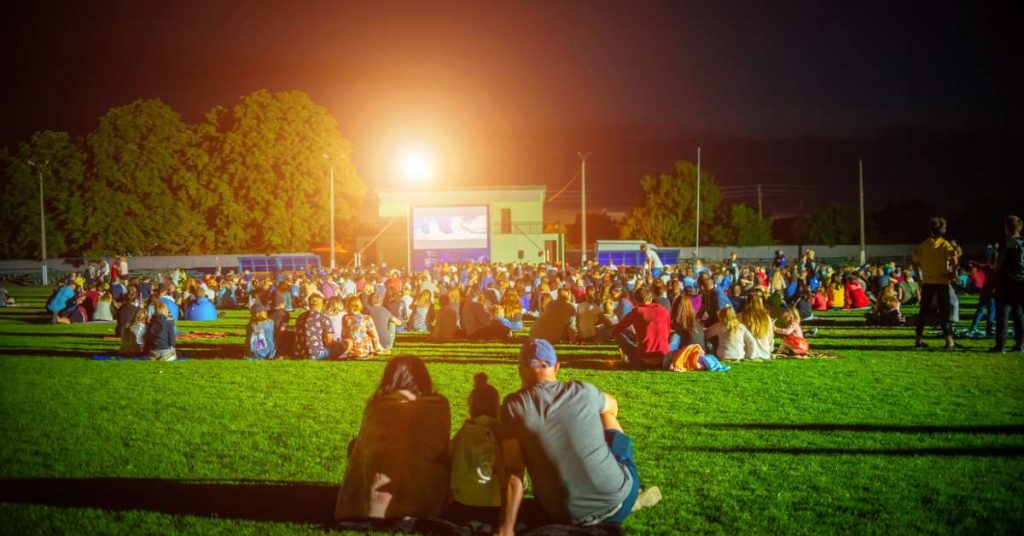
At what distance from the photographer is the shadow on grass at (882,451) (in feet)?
22.3

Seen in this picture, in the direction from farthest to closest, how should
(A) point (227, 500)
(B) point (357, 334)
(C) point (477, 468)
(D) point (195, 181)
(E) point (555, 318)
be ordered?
(D) point (195, 181)
(E) point (555, 318)
(B) point (357, 334)
(A) point (227, 500)
(C) point (477, 468)

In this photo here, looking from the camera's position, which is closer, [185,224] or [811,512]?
[811,512]

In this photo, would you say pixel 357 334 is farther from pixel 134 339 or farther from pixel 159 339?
pixel 134 339

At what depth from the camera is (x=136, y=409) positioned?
9.40 m

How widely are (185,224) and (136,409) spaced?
4956 centimetres

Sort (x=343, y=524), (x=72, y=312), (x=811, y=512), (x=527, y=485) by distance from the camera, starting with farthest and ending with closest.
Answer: (x=72, y=312) → (x=527, y=485) → (x=811, y=512) → (x=343, y=524)

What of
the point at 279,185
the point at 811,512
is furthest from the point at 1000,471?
the point at 279,185

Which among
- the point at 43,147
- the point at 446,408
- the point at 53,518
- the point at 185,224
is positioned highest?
the point at 43,147

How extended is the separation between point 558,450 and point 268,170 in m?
51.4

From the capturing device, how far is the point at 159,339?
14.2 metres

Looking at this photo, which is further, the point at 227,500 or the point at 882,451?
the point at 882,451

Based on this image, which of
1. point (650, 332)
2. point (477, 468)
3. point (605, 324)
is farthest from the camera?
point (605, 324)

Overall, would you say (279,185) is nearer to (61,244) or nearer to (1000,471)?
(61,244)

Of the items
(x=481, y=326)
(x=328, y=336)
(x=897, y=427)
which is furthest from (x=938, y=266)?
(x=328, y=336)
